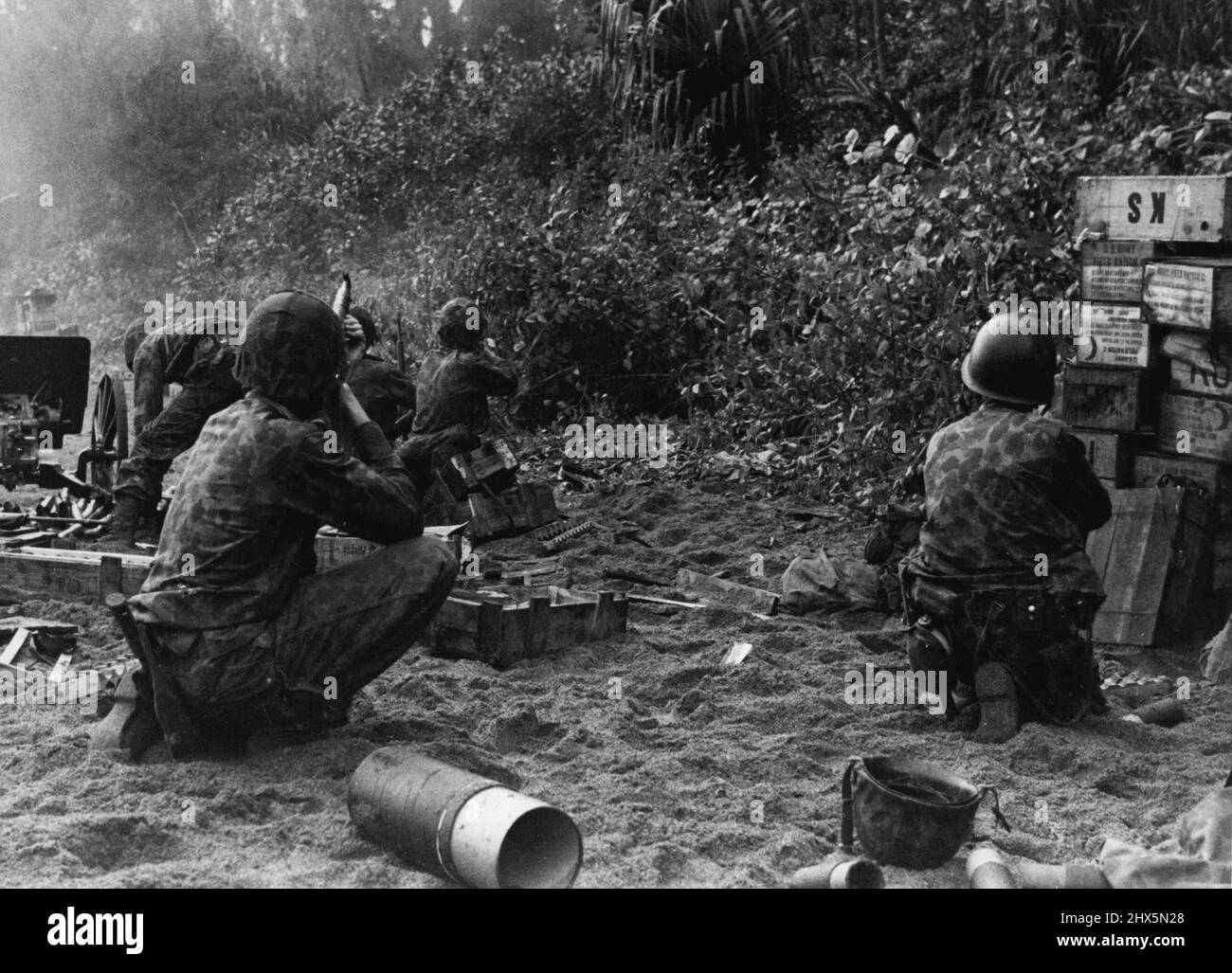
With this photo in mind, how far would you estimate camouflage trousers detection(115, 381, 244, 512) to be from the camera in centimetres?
815

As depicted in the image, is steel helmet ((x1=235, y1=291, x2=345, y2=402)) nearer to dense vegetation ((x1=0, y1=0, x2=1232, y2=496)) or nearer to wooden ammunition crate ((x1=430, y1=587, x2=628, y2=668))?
wooden ammunition crate ((x1=430, y1=587, x2=628, y2=668))

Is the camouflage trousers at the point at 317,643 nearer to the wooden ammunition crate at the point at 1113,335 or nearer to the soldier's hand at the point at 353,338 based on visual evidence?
the soldier's hand at the point at 353,338

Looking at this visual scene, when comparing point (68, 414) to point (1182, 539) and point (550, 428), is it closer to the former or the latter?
point (550, 428)

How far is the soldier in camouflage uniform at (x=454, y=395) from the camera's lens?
29.1 feet

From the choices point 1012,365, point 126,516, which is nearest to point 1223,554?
point 1012,365

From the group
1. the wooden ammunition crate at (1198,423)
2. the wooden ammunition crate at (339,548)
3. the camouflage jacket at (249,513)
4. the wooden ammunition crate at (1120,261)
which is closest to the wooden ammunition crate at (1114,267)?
the wooden ammunition crate at (1120,261)

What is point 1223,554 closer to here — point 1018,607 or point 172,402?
point 1018,607

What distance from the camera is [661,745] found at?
5172 millimetres

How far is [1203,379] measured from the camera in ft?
20.9

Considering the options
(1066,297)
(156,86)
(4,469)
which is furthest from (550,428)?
(156,86)

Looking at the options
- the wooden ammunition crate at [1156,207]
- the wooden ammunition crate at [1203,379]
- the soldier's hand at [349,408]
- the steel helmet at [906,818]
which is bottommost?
the steel helmet at [906,818]

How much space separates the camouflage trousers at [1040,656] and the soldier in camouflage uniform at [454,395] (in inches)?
162

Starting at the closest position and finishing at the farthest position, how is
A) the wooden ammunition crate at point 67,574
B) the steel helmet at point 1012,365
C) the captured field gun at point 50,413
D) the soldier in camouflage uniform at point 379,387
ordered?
the steel helmet at point 1012,365
the wooden ammunition crate at point 67,574
the soldier in camouflage uniform at point 379,387
the captured field gun at point 50,413

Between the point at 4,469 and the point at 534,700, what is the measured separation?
5011 mm
